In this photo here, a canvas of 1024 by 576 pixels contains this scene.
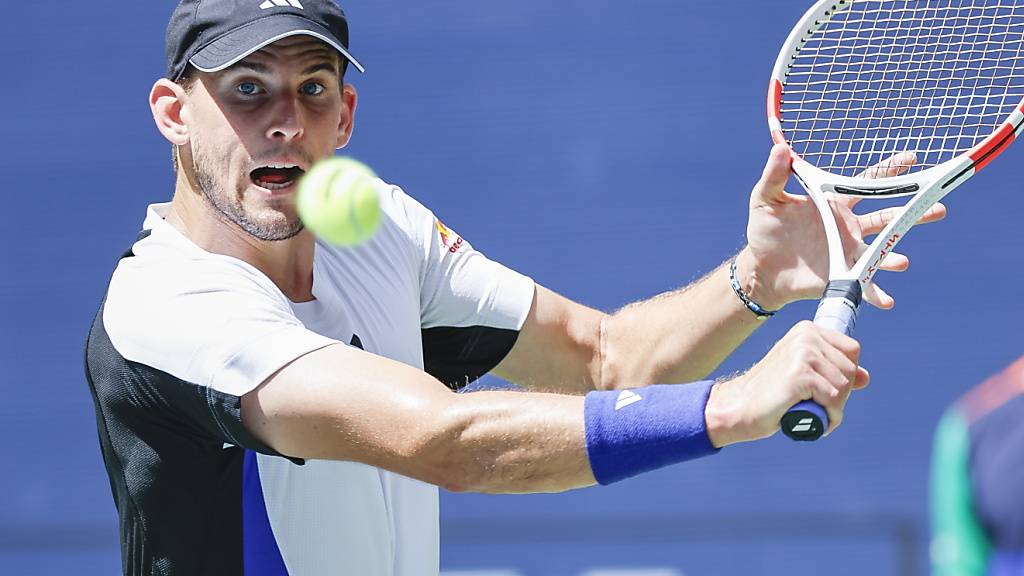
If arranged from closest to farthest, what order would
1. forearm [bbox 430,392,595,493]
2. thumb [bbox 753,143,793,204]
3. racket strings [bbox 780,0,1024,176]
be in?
forearm [bbox 430,392,595,493], thumb [bbox 753,143,793,204], racket strings [bbox 780,0,1024,176]

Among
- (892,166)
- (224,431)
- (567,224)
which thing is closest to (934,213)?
(892,166)

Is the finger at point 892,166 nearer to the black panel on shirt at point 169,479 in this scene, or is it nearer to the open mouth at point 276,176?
the open mouth at point 276,176

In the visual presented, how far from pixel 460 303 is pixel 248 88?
655 millimetres

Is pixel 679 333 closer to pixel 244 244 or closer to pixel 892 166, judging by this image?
pixel 892 166

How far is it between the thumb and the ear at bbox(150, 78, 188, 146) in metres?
1.08

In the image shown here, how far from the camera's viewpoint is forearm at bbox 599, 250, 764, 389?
311cm

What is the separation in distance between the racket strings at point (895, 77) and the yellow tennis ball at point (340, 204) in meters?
1.13

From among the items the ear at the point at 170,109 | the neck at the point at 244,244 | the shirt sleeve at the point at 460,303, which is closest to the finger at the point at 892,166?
the shirt sleeve at the point at 460,303

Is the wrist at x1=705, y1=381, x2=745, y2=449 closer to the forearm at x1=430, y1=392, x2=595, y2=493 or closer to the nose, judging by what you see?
the forearm at x1=430, y1=392, x2=595, y2=493

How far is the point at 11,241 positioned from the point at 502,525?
212 cm

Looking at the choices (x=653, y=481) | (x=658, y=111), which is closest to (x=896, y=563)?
(x=653, y=481)

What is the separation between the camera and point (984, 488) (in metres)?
1.52

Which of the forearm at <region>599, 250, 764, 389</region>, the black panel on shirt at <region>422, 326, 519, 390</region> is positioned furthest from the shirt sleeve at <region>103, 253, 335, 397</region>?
the forearm at <region>599, 250, 764, 389</region>

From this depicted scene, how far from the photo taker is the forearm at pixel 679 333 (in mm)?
3109
